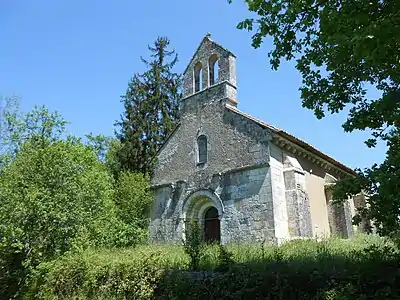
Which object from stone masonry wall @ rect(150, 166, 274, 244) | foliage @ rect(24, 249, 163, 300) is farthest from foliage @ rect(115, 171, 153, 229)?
foliage @ rect(24, 249, 163, 300)

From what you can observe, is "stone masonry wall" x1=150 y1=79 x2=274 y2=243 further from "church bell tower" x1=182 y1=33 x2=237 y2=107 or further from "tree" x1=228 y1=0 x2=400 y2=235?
"tree" x1=228 y1=0 x2=400 y2=235

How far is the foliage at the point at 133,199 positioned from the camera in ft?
64.4

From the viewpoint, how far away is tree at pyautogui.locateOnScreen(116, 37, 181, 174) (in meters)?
21.7

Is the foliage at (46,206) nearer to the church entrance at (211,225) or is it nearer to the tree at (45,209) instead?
the tree at (45,209)

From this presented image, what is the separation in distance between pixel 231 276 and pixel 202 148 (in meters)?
10.5

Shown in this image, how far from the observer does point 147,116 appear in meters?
22.5

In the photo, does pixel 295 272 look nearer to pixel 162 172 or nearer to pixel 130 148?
pixel 162 172

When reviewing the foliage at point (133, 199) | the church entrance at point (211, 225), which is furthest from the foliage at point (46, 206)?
the church entrance at point (211, 225)

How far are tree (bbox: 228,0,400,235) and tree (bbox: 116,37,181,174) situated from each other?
14139mm

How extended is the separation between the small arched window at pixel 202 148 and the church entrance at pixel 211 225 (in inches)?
97.6

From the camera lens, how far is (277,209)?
1556 cm

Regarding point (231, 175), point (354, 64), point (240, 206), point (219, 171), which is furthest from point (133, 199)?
point (354, 64)

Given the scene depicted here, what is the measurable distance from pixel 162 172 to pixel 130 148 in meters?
2.60

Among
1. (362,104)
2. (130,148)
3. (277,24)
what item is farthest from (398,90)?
(130,148)
